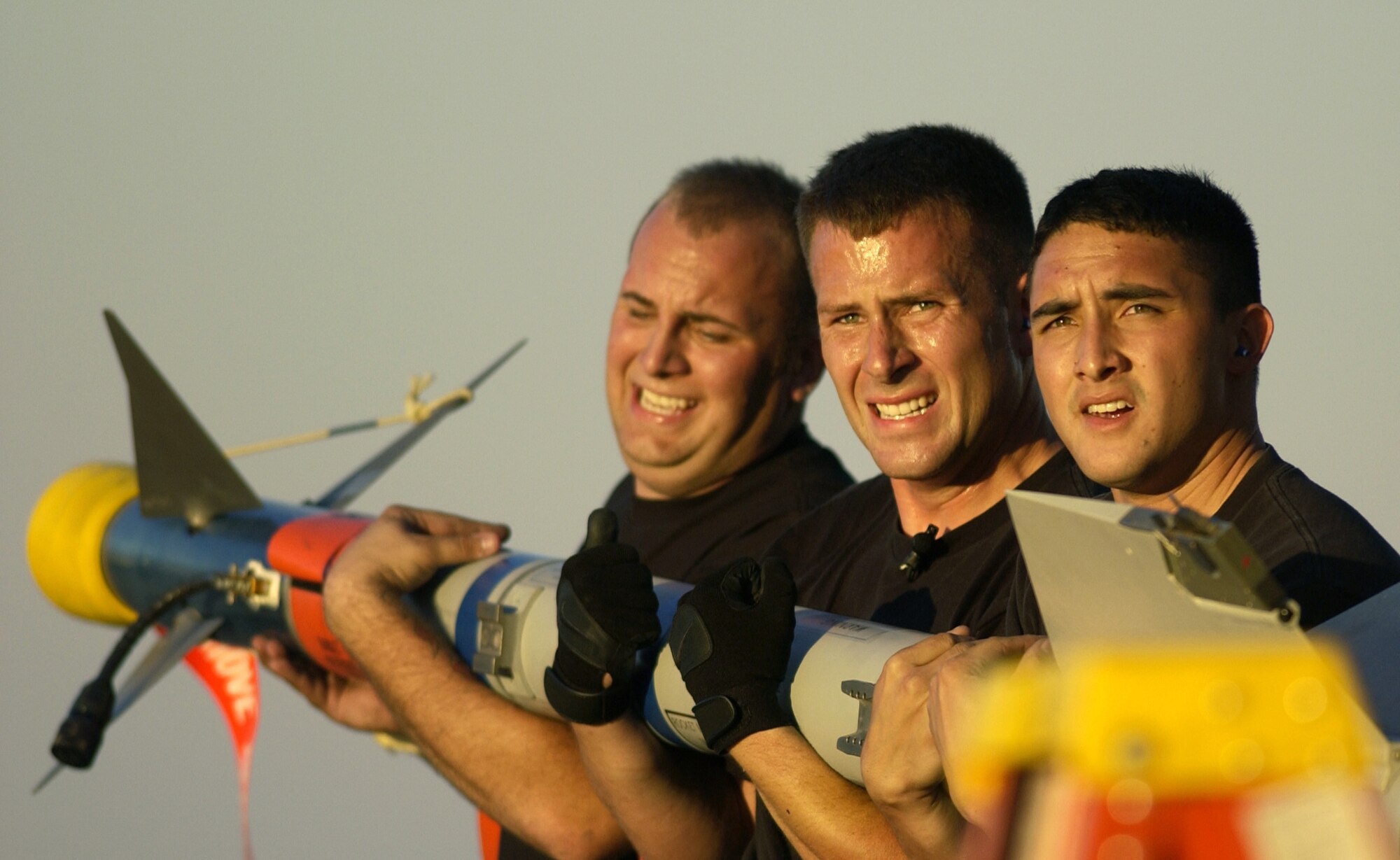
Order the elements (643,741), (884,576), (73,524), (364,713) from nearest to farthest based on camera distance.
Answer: (884,576) < (643,741) < (364,713) < (73,524)

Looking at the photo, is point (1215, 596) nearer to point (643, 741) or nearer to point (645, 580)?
point (645, 580)

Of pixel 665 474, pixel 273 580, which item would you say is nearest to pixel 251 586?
pixel 273 580

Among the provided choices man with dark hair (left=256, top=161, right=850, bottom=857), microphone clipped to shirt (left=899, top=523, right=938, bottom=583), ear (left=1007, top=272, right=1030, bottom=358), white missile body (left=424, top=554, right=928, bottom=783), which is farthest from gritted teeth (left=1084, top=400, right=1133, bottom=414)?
man with dark hair (left=256, top=161, right=850, bottom=857)

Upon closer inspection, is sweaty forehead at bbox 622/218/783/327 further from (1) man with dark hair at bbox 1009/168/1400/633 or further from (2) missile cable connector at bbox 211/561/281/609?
(1) man with dark hair at bbox 1009/168/1400/633

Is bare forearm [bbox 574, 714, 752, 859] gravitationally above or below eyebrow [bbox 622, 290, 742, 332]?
below

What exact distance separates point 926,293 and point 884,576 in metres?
0.55

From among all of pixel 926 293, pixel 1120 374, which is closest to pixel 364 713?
pixel 926 293

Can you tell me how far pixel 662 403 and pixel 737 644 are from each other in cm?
158

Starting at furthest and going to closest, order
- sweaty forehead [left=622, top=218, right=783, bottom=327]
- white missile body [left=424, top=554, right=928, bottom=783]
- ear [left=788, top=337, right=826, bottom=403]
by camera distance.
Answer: ear [left=788, top=337, right=826, bottom=403] → sweaty forehead [left=622, top=218, right=783, bottom=327] → white missile body [left=424, top=554, right=928, bottom=783]

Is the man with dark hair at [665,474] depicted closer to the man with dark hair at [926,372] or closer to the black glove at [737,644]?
the man with dark hair at [926,372]

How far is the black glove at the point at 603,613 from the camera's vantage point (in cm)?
275

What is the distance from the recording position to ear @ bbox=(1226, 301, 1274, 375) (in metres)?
2.25

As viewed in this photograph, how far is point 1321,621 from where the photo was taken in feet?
6.05

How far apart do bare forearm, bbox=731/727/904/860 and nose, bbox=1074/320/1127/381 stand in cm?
79
